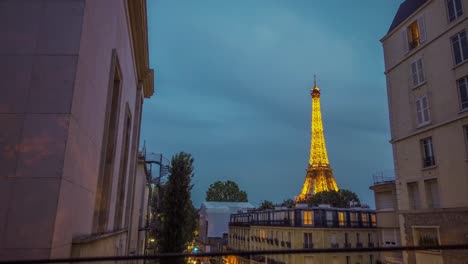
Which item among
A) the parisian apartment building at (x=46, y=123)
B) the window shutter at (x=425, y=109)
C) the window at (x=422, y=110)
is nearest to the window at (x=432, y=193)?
the window at (x=422, y=110)

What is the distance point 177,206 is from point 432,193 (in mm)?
13157

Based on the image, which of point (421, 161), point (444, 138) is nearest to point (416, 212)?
point (421, 161)

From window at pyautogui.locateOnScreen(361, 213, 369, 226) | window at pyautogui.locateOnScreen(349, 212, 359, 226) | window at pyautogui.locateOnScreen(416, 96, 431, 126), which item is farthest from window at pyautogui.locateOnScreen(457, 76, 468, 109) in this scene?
Answer: window at pyautogui.locateOnScreen(361, 213, 369, 226)

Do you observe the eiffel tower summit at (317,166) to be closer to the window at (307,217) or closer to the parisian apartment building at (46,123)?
the window at (307,217)

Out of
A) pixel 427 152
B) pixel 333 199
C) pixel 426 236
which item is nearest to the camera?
pixel 426 236

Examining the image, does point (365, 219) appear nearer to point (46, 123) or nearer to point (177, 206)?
point (177, 206)

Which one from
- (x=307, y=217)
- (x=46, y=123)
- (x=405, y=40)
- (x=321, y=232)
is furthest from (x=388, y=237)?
(x=46, y=123)

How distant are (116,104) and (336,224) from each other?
89.8 ft

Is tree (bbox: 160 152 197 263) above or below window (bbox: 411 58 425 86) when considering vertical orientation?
below

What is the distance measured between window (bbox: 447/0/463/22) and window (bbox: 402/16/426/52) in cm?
157

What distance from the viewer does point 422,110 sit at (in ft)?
52.5

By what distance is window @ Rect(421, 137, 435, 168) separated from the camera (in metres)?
15.1

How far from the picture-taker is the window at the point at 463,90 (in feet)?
44.1

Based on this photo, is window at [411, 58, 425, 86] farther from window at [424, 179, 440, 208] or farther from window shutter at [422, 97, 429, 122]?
window at [424, 179, 440, 208]
